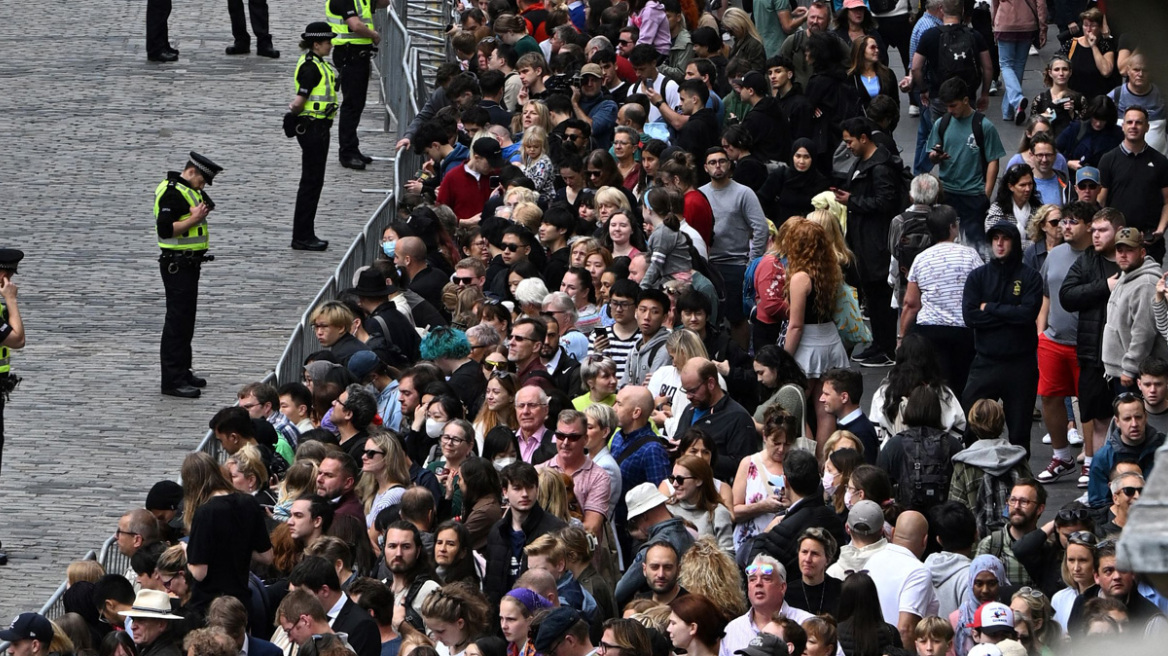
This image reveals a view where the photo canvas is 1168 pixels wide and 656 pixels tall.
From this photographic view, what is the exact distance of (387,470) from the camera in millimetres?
9609

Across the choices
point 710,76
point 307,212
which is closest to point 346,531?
point 710,76

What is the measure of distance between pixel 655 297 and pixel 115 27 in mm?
17507

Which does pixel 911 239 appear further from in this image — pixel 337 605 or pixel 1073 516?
pixel 337 605

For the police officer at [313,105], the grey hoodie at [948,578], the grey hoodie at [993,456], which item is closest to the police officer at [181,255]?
the police officer at [313,105]

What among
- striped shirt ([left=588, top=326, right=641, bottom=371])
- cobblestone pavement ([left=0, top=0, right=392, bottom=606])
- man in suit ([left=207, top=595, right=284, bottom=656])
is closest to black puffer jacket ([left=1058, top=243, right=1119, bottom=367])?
striped shirt ([left=588, top=326, right=641, bottom=371])

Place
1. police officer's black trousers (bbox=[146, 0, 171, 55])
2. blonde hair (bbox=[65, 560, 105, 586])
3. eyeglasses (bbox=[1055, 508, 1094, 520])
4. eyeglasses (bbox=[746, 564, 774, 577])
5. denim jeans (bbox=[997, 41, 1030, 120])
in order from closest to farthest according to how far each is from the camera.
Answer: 1. eyeglasses (bbox=[746, 564, 774, 577])
2. eyeglasses (bbox=[1055, 508, 1094, 520])
3. blonde hair (bbox=[65, 560, 105, 586])
4. denim jeans (bbox=[997, 41, 1030, 120])
5. police officer's black trousers (bbox=[146, 0, 171, 55])

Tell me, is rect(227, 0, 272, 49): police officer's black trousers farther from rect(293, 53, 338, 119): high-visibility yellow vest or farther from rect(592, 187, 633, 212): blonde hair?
rect(592, 187, 633, 212): blonde hair

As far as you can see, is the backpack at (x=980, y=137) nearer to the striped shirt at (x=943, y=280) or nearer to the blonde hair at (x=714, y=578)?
the striped shirt at (x=943, y=280)

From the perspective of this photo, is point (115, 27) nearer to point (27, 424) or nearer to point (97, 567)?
point (27, 424)

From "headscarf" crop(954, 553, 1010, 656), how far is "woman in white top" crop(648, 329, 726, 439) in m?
2.74

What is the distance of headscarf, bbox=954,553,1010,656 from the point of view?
7.62 metres

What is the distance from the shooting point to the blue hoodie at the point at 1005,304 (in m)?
11.2

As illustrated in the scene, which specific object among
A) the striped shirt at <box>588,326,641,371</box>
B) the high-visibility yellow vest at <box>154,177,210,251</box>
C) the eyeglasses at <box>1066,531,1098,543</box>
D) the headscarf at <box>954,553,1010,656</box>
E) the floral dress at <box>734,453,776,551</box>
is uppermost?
the eyeglasses at <box>1066,531,1098,543</box>

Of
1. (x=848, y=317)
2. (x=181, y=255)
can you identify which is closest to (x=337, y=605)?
(x=848, y=317)
